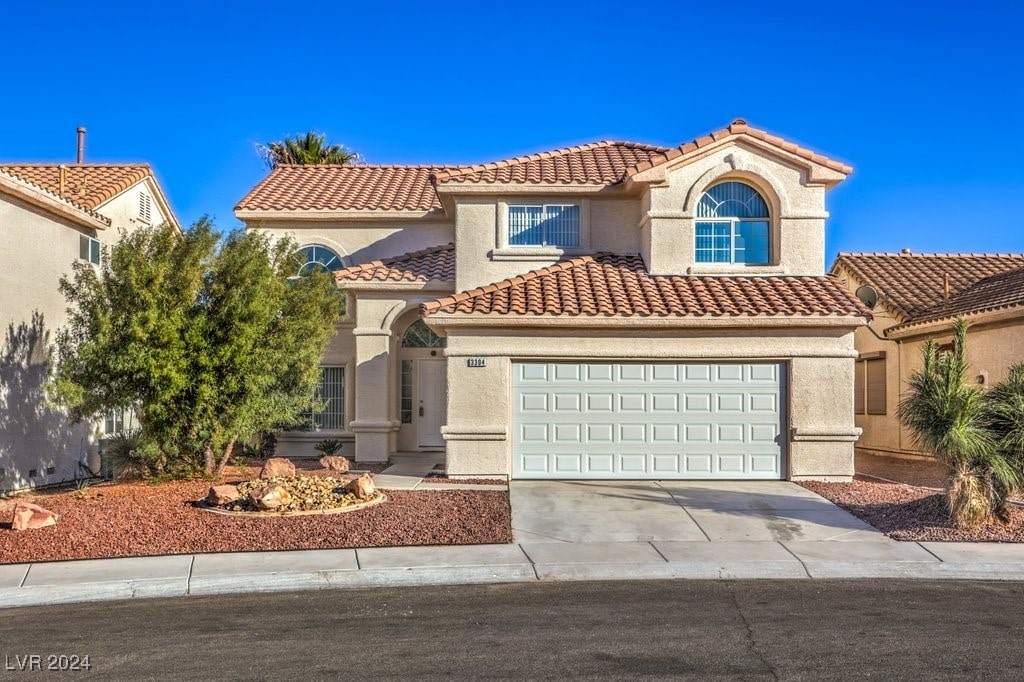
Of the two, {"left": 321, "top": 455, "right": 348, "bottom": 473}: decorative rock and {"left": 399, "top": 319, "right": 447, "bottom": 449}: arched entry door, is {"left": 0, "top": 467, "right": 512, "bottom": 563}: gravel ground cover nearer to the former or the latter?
{"left": 321, "top": 455, "right": 348, "bottom": 473}: decorative rock

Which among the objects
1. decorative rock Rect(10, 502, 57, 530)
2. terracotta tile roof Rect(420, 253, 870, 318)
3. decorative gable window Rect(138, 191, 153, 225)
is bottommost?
decorative rock Rect(10, 502, 57, 530)

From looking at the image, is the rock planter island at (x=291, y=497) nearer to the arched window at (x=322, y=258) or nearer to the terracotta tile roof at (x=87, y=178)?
the terracotta tile roof at (x=87, y=178)

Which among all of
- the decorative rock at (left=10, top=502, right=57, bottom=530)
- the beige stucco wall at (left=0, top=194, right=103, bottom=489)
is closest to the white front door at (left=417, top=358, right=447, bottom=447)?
the beige stucco wall at (left=0, top=194, right=103, bottom=489)

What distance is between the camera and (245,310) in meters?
14.6

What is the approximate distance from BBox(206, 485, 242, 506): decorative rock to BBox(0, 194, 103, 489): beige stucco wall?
4.67 meters

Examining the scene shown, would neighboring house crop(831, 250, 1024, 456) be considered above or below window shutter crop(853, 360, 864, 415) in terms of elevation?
above

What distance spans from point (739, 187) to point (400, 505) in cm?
921

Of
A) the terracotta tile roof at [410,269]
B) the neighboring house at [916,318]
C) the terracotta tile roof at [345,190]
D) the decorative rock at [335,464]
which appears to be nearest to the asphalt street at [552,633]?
the decorative rock at [335,464]

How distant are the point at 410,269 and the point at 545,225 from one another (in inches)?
122

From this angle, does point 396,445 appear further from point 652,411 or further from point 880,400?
point 880,400

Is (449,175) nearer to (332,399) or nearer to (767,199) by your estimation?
(332,399)

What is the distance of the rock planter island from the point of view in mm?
12164

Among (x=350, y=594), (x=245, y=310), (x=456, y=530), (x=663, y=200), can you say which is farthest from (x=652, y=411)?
(x=350, y=594)

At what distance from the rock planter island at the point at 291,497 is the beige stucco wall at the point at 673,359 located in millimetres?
2546
